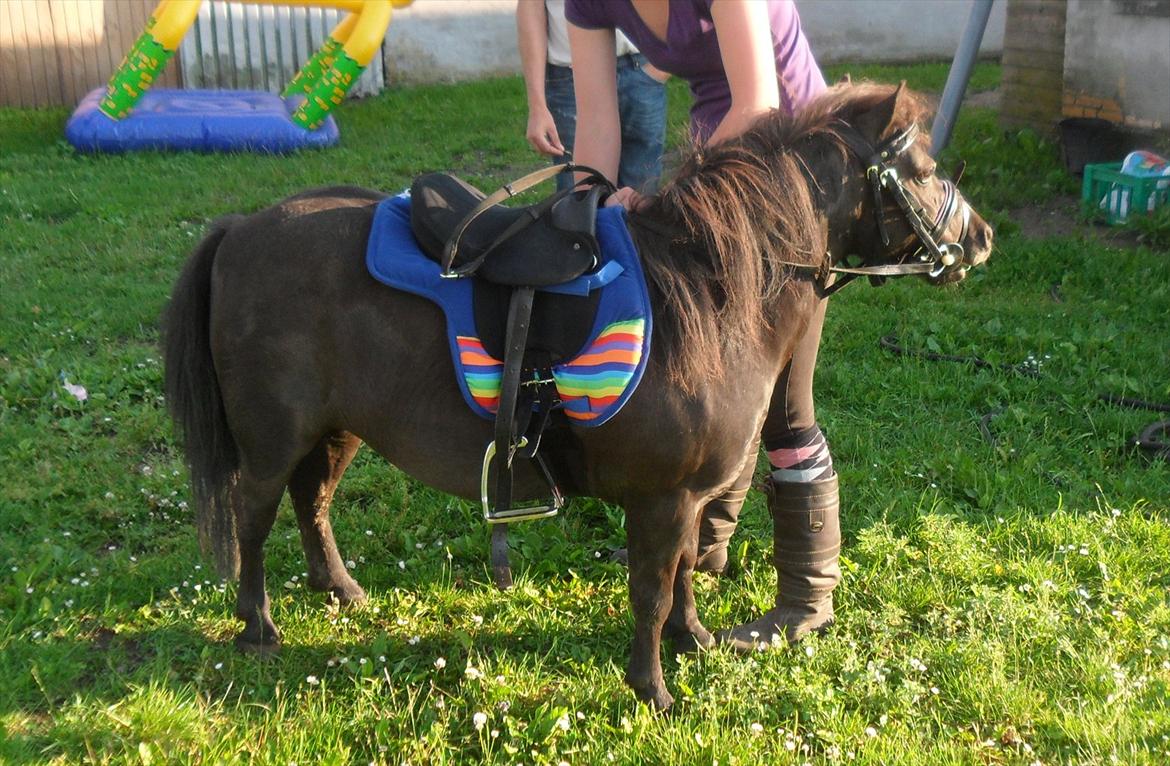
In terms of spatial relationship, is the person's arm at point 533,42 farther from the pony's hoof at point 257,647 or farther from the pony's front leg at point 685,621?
the pony's hoof at point 257,647

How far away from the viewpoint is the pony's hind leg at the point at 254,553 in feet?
10.1

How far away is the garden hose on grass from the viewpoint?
4.33 metres

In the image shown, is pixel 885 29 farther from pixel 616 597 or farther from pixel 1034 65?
pixel 616 597

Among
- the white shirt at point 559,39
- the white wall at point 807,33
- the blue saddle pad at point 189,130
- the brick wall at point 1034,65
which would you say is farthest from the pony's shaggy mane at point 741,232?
the white wall at point 807,33

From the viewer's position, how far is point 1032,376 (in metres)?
4.99

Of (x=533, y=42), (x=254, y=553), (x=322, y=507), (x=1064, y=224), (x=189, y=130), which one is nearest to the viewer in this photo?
(x=254, y=553)

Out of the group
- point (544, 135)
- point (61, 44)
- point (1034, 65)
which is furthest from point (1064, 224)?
point (61, 44)

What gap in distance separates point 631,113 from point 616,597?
6.82ft

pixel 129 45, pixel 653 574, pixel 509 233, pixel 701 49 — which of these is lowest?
pixel 653 574

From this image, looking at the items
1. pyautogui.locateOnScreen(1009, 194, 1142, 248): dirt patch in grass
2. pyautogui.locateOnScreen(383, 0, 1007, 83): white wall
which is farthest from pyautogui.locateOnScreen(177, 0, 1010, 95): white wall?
pyautogui.locateOnScreen(1009, 194, 1142, 248): dirt patch in grass

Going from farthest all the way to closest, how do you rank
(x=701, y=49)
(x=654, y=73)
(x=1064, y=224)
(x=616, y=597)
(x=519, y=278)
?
(x=1064, y=224) < (x=654, y=73) < (x=616, y=597) < (x=701, y=49) < (x=519, y=278)

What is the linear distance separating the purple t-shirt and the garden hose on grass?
215cm

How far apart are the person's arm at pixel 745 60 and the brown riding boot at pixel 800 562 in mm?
1153

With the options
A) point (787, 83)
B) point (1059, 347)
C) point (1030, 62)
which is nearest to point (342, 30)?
point (1030, 62)
